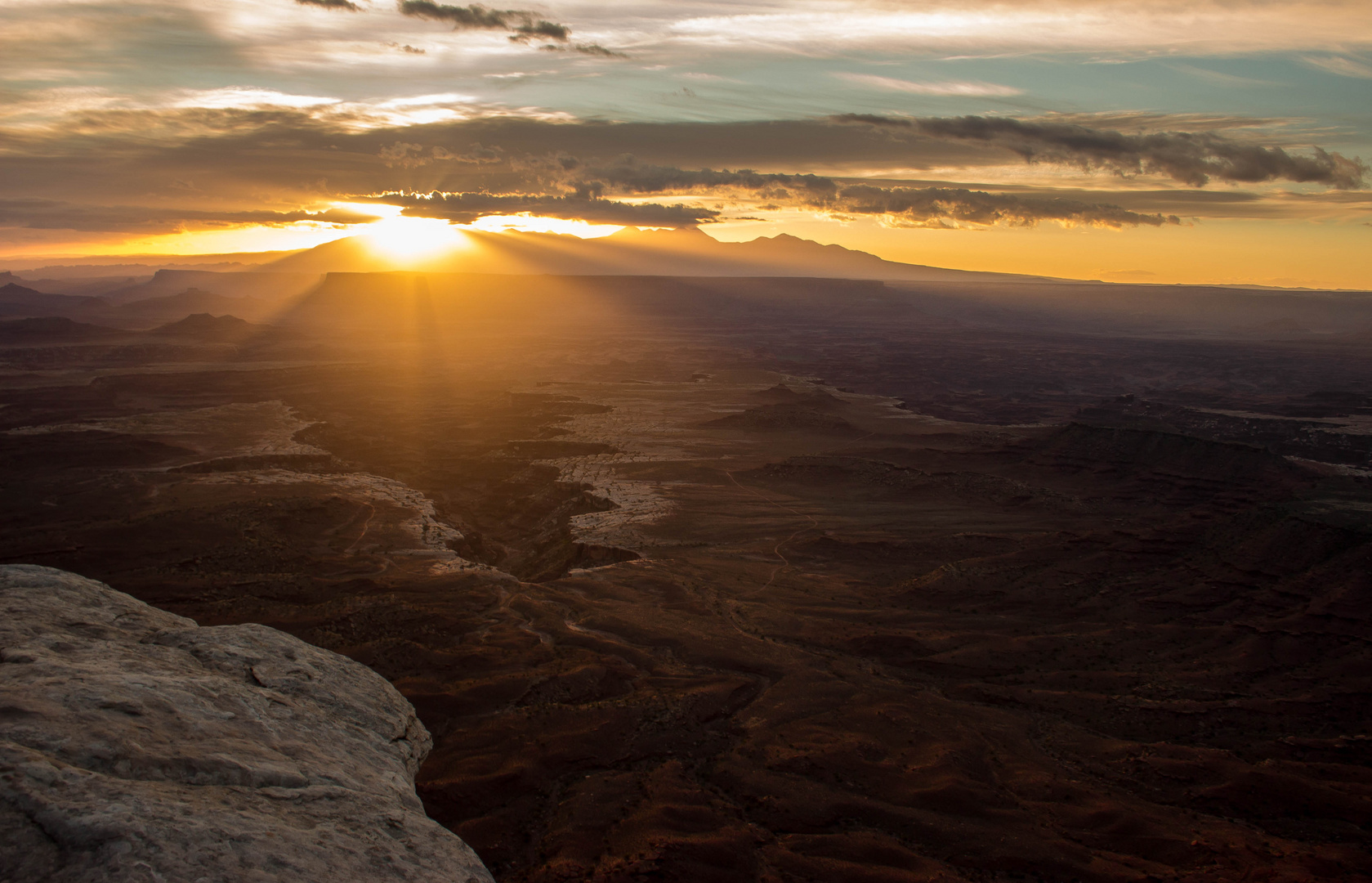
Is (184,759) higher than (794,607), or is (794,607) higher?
(184,759)

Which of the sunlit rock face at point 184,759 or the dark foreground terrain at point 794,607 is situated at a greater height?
the sunlit rock face at point 184,759

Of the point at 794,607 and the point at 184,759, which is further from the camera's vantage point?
the point at 794,607

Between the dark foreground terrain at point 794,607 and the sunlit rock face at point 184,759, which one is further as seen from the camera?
the dark foreground terrain at point 794,607

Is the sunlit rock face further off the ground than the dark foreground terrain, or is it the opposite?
the sunlit rock face

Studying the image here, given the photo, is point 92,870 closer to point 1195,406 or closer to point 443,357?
point 1195,406
